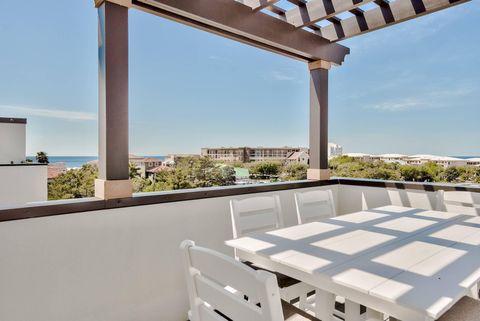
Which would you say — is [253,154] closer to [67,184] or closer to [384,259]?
[67,184]

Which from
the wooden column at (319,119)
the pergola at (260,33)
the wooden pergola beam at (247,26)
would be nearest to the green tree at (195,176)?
the wooden column at (319,119)

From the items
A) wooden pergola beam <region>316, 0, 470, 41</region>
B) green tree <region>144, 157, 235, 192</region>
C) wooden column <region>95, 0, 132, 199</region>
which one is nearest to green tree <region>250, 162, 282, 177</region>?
green tree <region>144, 157, 235, 192</region>

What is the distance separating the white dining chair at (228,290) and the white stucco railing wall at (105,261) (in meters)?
1.15

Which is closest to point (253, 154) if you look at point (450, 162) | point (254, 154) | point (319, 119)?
point (254, 154)

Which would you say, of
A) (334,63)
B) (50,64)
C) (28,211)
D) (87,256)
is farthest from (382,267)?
(50,64)

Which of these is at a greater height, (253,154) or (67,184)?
(253,154)

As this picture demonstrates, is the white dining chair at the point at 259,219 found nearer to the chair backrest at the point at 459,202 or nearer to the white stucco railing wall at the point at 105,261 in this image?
the white stucco railing wall at the point at 105,261

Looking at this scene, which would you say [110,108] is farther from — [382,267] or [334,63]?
[334,63]

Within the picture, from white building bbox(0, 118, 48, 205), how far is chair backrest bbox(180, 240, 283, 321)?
6.42 meters

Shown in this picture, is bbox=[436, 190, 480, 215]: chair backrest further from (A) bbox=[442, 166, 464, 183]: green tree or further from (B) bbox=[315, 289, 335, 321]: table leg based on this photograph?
(B) bbox=[315, 289, 335, 321]: table leg

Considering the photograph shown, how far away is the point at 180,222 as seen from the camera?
7.71 feet

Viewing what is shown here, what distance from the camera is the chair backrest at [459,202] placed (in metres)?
2.43

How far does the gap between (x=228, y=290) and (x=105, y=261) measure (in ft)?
4.34

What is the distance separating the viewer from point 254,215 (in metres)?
2.06
